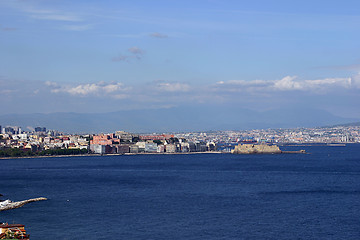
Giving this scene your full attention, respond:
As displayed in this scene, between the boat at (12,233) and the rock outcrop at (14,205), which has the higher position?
the boat at (12,233)

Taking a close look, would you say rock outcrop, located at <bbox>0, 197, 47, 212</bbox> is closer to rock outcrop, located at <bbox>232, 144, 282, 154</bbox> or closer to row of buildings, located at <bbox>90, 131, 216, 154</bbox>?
rock outcrop, located at <bbox>232, 144, 282, 154</bbox>

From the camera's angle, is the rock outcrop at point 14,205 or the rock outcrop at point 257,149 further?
the rock outcrop at point 257,149

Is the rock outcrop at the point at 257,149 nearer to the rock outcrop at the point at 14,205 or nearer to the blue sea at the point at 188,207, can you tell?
the blue sea at the point at 188,207

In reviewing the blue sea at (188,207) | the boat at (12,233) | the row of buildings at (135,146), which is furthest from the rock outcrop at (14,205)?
the row of buildings at (135,146)

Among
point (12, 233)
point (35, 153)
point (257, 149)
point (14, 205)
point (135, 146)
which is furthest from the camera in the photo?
point (135, 146)

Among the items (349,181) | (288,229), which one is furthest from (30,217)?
(349,181)

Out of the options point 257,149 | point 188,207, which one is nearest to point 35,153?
point 257,149

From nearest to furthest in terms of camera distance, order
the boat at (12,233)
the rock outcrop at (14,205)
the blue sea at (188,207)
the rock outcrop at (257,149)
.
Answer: the boat at (12,233), the blue sea at (188,207), the rock outcrop at (14,205), the rock outcrop at (257,149)

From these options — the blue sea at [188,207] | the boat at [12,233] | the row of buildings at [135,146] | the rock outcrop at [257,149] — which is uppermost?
the row of buildings at [135,146]

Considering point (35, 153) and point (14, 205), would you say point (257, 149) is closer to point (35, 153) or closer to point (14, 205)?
point (35, 153)

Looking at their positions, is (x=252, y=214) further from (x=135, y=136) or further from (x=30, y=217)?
(x=135, y=136)

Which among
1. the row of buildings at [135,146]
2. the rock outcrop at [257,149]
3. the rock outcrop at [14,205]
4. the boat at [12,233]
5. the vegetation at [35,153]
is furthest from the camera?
the row of buildings at [135,146]
